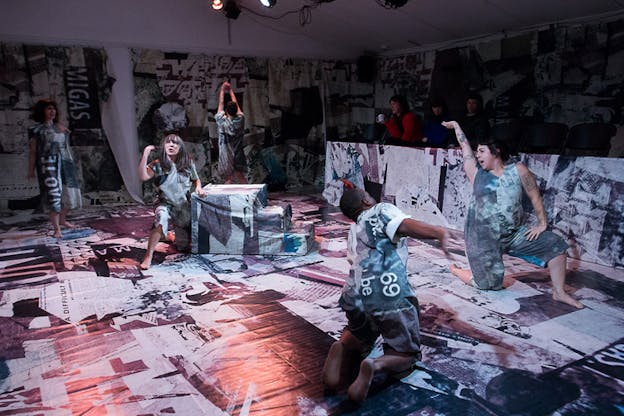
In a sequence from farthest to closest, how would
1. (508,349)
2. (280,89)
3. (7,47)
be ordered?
(280,89)
(7,47)
(508,349)

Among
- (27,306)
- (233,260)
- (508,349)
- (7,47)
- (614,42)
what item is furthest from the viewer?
(7,47)

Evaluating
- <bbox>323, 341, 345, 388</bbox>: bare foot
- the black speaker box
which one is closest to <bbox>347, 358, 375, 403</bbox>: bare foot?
<bbox>323, 341, 345, 388</bbox>: bare foot

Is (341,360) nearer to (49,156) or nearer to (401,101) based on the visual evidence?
(49,156)

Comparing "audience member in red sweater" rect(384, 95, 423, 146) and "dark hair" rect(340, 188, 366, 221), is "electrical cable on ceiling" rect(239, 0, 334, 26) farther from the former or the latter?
"dark hair" rect(340, 188, 366, 221)

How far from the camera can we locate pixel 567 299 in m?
3.51

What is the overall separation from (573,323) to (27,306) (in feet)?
13.3

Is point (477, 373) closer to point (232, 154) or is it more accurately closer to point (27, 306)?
point (27, 306)

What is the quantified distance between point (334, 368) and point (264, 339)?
2.46ft

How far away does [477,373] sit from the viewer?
255 cm

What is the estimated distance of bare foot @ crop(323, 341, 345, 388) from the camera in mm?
2324

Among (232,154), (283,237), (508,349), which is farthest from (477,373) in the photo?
(232,154)

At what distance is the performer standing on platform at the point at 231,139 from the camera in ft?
22.3

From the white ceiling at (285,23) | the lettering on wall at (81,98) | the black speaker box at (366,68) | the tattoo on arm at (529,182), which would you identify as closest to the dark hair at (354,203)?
the tattoo on arm at (529,182)

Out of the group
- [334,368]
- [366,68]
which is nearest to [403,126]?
[366,68]
